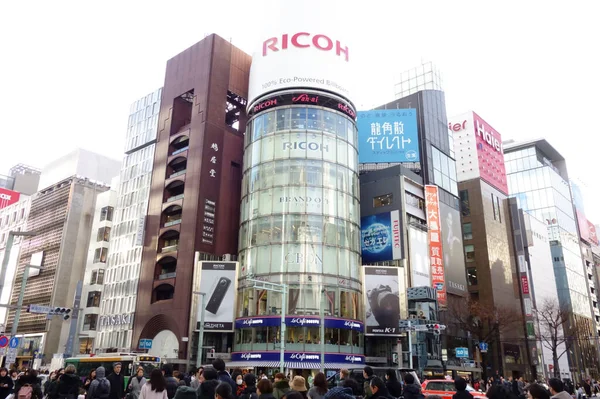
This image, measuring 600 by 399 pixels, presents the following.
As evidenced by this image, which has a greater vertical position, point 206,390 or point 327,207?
point 327,207

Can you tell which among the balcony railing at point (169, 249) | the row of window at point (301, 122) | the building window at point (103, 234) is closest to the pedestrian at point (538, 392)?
the row of window at point (301, 122)

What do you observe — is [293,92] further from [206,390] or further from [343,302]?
[206,390]

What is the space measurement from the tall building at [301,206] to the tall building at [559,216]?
6262cm

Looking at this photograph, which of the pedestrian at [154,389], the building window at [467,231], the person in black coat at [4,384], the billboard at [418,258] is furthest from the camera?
the building window at [467,231]

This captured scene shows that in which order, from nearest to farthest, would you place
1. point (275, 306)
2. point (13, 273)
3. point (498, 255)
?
point (275, 306) → point (498, 255) → point (13, 273)

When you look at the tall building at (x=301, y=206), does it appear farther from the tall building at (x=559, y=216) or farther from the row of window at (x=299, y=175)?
the tall building at (x=559, y=216)

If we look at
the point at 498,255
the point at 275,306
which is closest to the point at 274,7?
the point at 275,306

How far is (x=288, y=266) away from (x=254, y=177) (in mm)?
11000

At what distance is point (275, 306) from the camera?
4947 centimetres

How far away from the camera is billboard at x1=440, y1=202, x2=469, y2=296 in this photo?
214ft

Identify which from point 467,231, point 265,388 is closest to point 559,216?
point 467,231

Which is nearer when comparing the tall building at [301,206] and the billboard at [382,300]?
the tall building at [301,206]

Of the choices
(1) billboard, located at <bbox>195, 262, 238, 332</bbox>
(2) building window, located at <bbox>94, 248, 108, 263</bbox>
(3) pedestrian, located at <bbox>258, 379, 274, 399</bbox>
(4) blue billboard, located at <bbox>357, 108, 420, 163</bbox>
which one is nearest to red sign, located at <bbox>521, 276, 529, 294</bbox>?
(4) blue billboard, located at <bbox>357, 108, 420, 163</bbox>

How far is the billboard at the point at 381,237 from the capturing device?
190 feet
